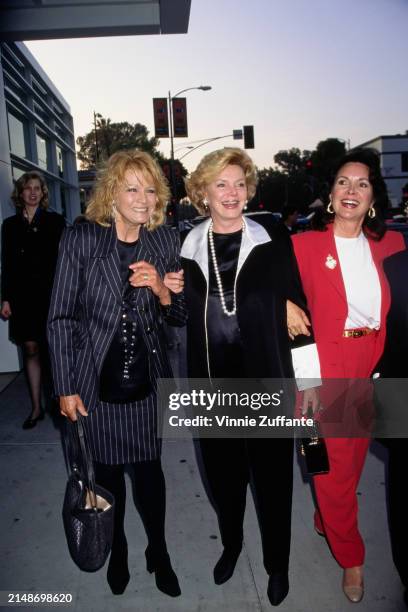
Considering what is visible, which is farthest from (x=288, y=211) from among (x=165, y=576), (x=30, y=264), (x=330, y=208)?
(x=165, y=576)

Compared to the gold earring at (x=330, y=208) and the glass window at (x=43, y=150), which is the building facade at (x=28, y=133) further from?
the gold earring at (x=330, y=208)

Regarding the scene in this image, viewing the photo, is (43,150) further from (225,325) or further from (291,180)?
(291,180)

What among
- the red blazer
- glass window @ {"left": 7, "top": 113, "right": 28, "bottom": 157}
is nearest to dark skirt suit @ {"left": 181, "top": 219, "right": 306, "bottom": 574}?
the red blazer

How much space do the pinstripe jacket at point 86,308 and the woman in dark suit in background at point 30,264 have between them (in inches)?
86.2

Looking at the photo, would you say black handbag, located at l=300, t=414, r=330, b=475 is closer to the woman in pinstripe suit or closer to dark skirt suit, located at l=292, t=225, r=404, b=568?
dark skirt suit, located at l=292, t=225, r=404, b=568

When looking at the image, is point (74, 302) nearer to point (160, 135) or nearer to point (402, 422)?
point (402, 422)

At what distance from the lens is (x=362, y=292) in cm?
226

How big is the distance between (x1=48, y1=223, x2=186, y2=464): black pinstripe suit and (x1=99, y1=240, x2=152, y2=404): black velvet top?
0.03 m

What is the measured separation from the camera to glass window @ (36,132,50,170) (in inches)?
596

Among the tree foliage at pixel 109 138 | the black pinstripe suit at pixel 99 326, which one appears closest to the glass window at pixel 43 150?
the black pinstripe suit at pixel 99 326

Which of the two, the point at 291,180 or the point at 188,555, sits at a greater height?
the point at 291,180

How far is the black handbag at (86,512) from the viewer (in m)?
2.12

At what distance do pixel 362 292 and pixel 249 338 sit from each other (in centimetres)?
58

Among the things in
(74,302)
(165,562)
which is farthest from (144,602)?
(74,302)
